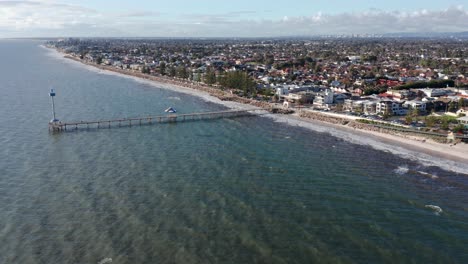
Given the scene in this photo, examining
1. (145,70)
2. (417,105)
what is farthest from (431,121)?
(145,70)

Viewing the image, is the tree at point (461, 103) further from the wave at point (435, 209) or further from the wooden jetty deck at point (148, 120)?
the wave at point (435, 209)

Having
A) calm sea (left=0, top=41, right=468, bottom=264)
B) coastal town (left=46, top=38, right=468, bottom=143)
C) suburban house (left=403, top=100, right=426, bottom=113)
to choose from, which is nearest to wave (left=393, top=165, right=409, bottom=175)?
calm sea (left=0, top=41, right=468, bottom=264)

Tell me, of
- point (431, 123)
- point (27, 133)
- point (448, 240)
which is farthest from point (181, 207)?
point (431, 123)

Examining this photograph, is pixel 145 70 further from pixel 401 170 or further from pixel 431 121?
pixel 401 170

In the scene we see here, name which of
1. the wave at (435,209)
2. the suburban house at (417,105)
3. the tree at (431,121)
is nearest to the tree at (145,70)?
the suburban house at (417,105)

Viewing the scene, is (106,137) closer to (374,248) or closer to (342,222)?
(342,222)

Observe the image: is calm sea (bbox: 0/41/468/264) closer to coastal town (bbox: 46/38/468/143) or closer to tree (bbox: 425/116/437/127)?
tree (bbox: 425/116/437/127)
